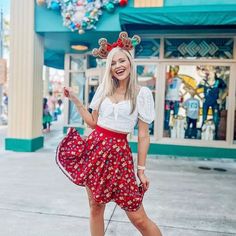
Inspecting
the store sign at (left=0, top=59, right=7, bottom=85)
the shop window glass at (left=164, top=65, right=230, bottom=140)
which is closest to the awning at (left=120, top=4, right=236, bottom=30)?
the shop window glass at (left=164, top=65, right=230, bottom=140)

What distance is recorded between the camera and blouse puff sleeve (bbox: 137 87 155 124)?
2268mm

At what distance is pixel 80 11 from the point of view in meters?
6.85

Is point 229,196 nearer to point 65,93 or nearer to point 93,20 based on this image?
point 65,93

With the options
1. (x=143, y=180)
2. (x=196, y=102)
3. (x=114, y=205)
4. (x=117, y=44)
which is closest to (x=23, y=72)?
(x=196, y=102)

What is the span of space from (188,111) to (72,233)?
206 inches

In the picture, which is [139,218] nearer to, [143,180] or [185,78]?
[143,180]

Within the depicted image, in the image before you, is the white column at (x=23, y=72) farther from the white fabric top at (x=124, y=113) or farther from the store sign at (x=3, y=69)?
the white fabric top at (x=124, y=113)

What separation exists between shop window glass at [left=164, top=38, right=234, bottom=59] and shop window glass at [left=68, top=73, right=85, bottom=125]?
3.98 m

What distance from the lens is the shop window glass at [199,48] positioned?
23.6 feet

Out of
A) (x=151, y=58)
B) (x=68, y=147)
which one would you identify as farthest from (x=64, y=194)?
(x=151, y=58)

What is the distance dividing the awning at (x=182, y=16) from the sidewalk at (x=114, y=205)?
2874 mm

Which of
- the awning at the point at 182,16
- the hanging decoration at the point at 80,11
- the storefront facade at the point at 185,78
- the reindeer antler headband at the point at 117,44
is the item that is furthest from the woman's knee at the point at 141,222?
the hanging decoration at the point at 80,11

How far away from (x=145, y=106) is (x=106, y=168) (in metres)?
0.53

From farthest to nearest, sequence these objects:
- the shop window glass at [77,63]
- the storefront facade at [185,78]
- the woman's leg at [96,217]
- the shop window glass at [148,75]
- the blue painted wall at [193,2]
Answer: the shop window glass at [77,63]
the shop window glass at [148,75]
the storefront facade at [185,78]
the blue painted wall at [193,2]
the woman's leg at [96,217]
